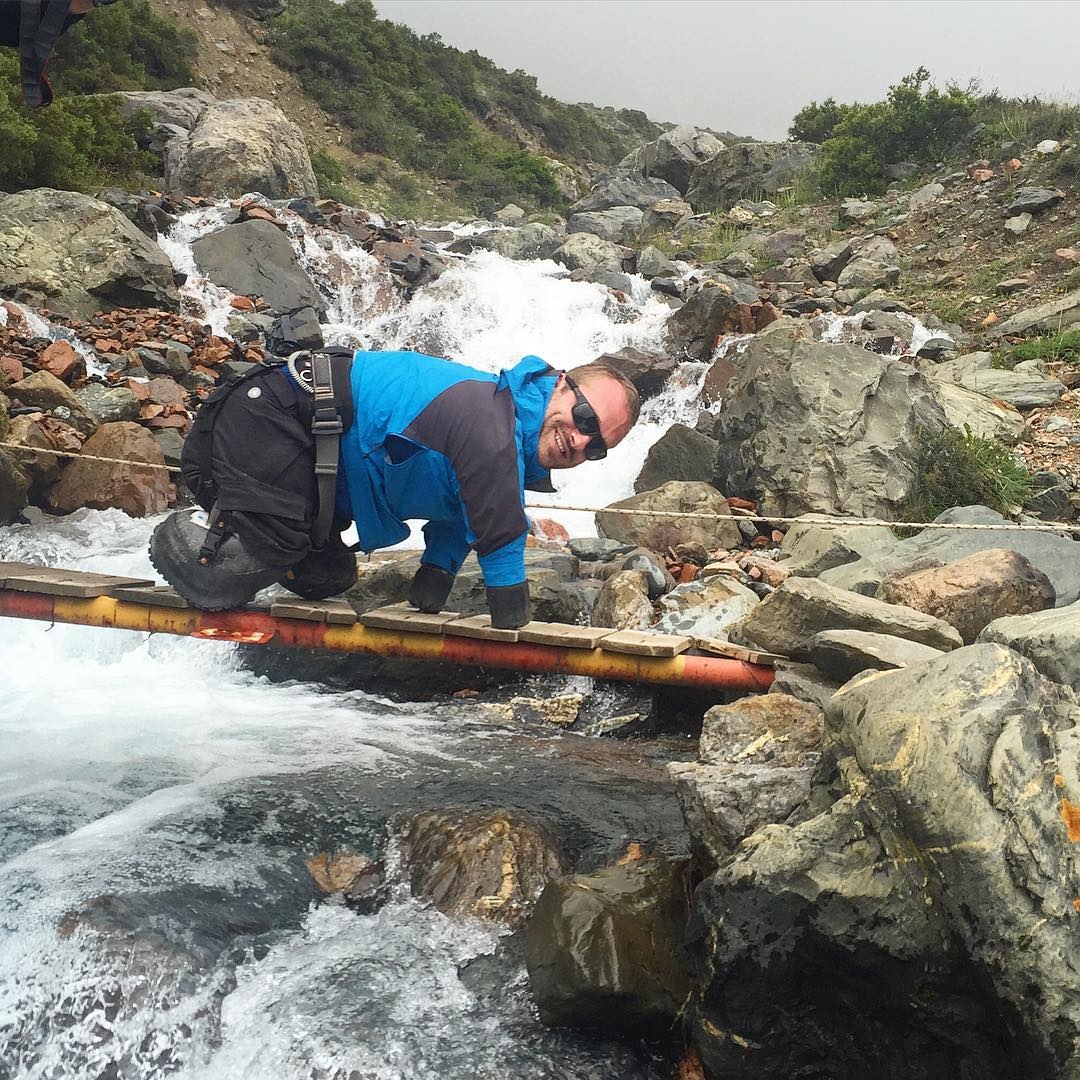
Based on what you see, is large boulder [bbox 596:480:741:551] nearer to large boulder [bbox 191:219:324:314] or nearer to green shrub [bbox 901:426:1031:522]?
green shrub [bbox 901:426:1031:522]

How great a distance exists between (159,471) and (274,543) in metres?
4.82

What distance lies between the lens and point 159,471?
7734mm

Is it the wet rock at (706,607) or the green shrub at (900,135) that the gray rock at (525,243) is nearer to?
the green shrub at (900,135)

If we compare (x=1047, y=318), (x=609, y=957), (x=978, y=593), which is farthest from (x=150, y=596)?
(x=1047, y=318)

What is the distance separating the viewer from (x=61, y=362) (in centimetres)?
845

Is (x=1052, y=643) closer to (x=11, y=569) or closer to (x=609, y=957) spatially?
(x=609, y=957)

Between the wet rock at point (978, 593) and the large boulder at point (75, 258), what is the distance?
8.98 meters

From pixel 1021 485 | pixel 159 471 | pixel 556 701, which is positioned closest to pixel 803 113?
pixel 1021 485

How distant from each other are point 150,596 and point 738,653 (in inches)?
102

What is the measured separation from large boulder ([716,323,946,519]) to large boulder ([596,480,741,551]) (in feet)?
1.51

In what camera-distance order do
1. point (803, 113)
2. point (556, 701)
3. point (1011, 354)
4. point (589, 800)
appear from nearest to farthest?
point (589, 800) < point (556, 701) < point (1011, 354) < point (803, 113)

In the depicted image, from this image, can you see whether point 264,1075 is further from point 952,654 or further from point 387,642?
point 952,654

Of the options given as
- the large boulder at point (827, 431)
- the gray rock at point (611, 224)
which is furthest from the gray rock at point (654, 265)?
the large boulder at point (827, 431)

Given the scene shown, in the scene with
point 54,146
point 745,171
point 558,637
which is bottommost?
point 558,637
